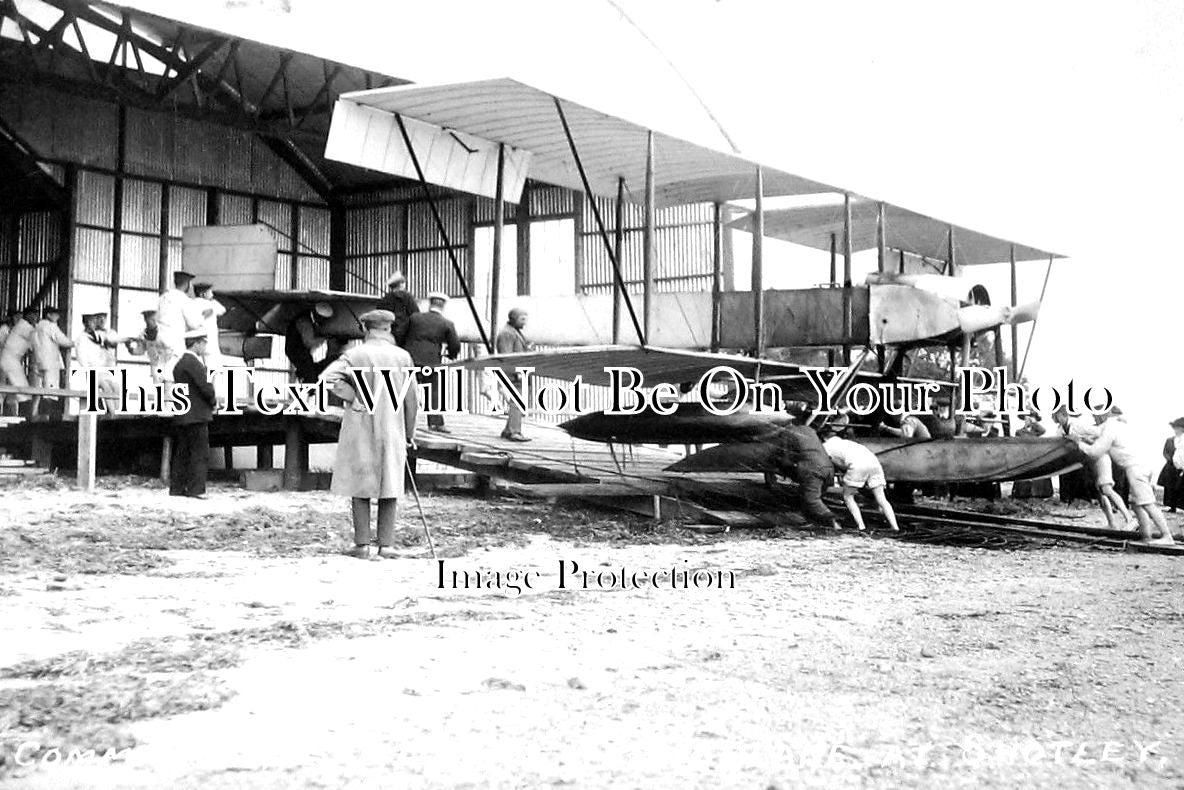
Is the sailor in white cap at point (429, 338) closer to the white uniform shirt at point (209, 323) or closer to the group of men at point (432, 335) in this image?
the group of men at point (432, 335)

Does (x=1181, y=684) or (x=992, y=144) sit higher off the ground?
(x=992, y=144)

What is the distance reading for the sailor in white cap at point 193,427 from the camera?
1168cm

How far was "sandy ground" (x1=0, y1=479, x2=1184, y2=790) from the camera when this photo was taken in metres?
2.98

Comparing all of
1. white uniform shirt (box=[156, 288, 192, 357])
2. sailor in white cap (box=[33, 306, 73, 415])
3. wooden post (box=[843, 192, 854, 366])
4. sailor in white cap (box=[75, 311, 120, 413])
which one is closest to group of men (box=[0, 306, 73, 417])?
sailor in white cap (box=[33, 306, 73, 415])

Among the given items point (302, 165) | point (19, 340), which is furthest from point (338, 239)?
point (19, 340)

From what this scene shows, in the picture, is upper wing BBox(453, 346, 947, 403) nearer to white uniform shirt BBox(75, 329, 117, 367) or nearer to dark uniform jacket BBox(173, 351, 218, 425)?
dark uniform jacket BBox(173, 351, 218, 425)

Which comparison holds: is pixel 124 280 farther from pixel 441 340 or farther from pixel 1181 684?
pixel 1181 684

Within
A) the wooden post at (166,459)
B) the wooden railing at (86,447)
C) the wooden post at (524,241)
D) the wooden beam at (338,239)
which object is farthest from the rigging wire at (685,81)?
the wooden railing at (86,447)

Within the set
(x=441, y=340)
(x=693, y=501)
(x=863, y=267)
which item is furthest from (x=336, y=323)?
(x=863, y=267)

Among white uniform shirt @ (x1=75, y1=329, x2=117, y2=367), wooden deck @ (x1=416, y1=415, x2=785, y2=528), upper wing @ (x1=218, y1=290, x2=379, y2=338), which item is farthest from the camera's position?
white uniform shirt @ (x1=75, y1=329, x2=117, y2=367)

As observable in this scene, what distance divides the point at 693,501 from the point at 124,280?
15.1 meters

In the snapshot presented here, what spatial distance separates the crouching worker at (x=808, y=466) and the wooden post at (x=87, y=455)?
730 cm

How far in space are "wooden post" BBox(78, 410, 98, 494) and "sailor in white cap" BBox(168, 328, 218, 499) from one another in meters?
1.27

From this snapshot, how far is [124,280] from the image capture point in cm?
2291
